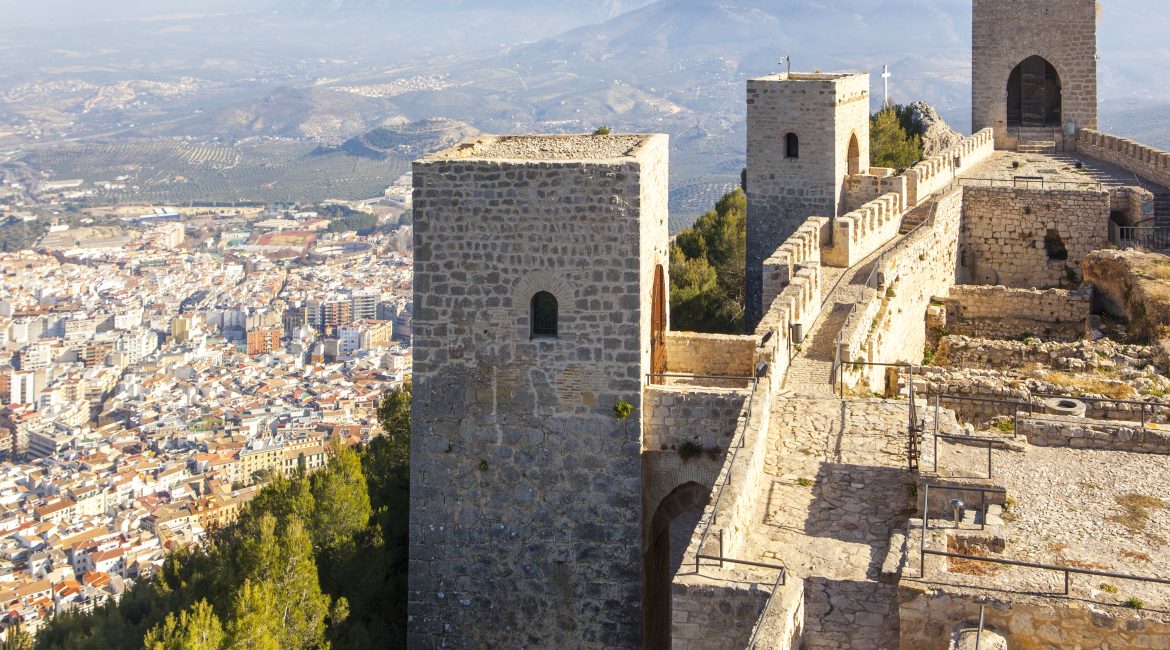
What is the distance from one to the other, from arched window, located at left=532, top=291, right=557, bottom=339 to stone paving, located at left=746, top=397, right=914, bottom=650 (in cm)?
179

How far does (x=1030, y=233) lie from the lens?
758 inches

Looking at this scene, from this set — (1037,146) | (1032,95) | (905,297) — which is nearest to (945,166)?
(1037,146)

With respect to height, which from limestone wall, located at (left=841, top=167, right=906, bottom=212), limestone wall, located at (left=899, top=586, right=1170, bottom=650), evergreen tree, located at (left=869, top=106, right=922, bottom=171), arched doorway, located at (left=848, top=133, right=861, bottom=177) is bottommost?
limestone wall, located at (left=899, top=586, right=1170, bottom=650)

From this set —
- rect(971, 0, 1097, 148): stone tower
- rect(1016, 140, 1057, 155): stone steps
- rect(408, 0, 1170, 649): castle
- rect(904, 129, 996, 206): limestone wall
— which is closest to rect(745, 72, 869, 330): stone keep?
rect(904, 129, 996, 206): limestone wall

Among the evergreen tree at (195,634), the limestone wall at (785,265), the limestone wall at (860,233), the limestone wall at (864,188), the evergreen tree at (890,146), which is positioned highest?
the evergreen tree at (890,146)

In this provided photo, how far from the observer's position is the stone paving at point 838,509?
6.78 m

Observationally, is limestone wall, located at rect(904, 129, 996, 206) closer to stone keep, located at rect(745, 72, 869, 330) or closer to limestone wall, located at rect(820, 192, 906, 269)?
limestone wall, located at rect(820, 192, 906, 269)

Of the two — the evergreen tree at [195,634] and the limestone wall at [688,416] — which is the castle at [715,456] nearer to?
the limestone wall at [688,416]

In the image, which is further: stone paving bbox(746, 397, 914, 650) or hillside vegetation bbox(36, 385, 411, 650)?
hillside vegetation bbox(36, 385, 411, 650)

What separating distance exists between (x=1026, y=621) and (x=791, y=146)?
12.3 metres

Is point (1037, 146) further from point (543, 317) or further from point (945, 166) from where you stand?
point (543, 317)

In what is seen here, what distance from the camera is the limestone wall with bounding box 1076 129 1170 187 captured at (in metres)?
20.5

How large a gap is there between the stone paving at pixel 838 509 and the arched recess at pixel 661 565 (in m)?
0.86

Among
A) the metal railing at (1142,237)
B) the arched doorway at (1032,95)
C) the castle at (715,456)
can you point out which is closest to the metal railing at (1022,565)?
the castle at (715,456)
